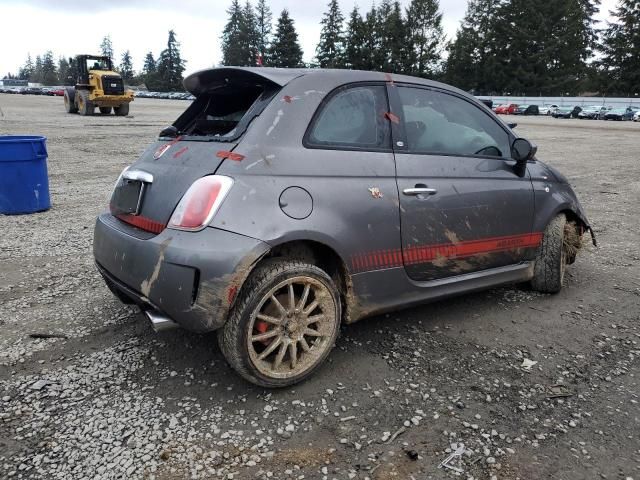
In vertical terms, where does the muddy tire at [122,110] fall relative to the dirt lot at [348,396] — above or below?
above

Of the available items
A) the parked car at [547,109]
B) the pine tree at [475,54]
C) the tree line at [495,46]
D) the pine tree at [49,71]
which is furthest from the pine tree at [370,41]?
the pine tree at [49,71]

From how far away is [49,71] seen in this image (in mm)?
132375

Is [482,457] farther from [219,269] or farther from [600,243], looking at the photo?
[600,243]

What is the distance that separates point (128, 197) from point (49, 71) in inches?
5976

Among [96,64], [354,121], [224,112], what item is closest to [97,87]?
[96,64]

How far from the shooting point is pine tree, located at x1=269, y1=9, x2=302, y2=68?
89.1 m

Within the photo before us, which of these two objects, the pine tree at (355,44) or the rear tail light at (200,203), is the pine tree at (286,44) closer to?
the pine tree at (355,44)

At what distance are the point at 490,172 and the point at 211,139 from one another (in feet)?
6.47

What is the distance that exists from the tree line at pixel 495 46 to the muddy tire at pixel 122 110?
5918 centimetres

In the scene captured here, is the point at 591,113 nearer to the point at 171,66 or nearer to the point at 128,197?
the point at 128,197

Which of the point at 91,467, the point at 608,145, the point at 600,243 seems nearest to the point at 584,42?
the point at 608,145

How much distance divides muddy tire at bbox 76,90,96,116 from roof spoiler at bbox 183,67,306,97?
954 inches

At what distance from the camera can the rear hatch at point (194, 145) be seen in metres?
2.85

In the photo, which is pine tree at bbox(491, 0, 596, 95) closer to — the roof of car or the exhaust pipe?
the roof of car
